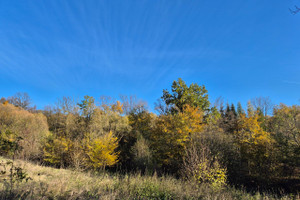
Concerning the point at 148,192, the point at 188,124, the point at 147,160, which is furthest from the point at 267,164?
the point at 148,192

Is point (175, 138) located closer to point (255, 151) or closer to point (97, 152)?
point (255, 151)

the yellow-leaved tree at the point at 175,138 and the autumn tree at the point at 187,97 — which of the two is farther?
the autumn tree at the point at 187,97

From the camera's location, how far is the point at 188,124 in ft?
53.5

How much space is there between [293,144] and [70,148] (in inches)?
745

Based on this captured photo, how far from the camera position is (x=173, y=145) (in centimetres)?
1611

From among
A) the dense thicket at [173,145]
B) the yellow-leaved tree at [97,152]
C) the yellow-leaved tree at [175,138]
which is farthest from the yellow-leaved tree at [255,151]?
the yellow-leaved tree at [97,152]

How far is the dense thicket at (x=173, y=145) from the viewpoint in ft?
38.8

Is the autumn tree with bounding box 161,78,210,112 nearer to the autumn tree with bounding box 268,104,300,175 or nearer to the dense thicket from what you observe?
the dense thicket

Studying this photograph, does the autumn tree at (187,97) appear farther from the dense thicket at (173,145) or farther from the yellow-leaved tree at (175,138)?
the yellow-leaved tree at (175,138)

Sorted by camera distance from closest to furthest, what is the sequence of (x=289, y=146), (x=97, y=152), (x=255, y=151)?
1. (x=289, y=146)
2. (x=255, y=151)
3. (x=97, y=152)

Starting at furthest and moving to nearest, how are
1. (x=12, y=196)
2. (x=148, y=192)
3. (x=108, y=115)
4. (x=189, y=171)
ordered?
(x=108, y=115)
(x=189, y=171)
(x=148, y=192)
(x=12, y=196)

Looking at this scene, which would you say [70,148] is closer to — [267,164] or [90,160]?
Result: [90,160]

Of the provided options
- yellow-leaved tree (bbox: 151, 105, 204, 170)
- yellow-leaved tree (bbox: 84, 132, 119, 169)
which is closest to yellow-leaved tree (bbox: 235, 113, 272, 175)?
yellow-leaved tree (bbox: 151, 105, 204, 170)

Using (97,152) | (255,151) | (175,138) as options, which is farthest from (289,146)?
(97,152)
